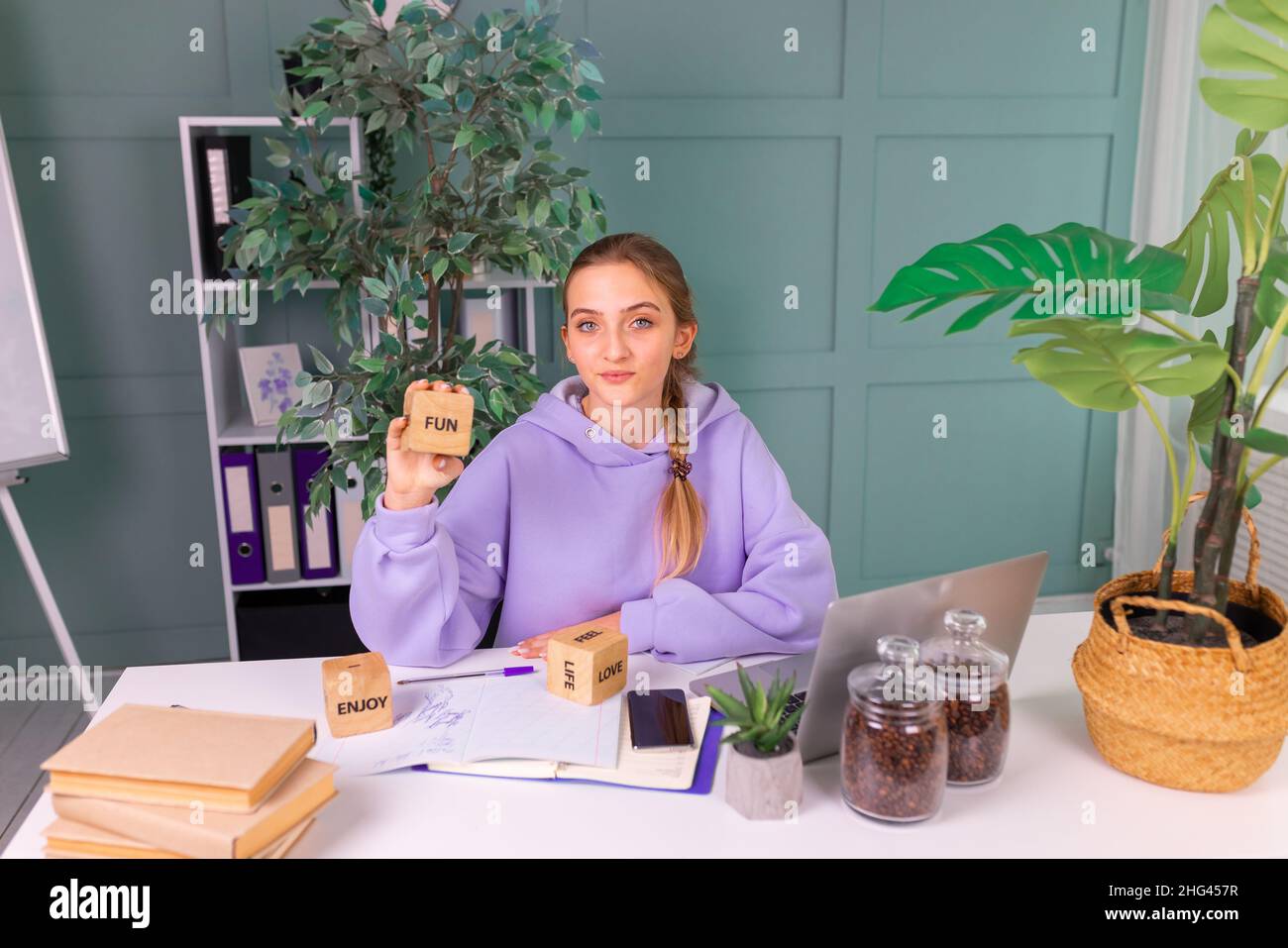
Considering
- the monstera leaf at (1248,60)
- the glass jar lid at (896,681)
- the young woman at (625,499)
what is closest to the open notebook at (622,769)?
the glass jar lid at (896,681)

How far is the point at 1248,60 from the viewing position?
1.10 m

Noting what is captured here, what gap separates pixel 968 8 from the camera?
3.29m

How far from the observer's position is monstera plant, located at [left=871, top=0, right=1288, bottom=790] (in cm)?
111

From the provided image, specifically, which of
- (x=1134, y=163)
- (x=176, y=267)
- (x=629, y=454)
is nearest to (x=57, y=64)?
(x=176, y=267)

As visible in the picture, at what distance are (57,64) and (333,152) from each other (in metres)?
0.74

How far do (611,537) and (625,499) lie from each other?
70 millimetres

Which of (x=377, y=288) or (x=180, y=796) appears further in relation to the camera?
(x=377, y=288)

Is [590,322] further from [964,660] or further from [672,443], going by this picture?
[964,660]

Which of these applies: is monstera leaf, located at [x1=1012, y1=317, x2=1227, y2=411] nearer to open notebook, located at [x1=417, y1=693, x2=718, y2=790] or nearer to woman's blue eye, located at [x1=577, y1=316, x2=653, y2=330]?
open notebook, located at [x1=417, y1=693, x2=718, y2=790]

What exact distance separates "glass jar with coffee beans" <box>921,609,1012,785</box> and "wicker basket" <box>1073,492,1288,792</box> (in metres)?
0.13

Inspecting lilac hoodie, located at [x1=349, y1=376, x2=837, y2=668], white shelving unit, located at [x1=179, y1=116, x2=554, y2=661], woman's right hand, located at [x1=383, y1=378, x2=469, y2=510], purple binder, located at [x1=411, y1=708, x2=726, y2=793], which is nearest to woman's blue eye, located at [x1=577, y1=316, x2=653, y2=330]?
lilac hoodie, located at [x1=349, y1=376, x2=837, y2=668]

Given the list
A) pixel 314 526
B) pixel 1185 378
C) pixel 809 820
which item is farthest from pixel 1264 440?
pixel 314 526

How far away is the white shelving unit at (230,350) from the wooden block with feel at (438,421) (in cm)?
133
